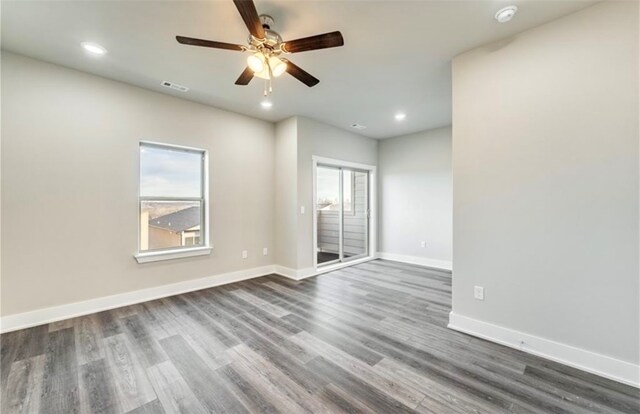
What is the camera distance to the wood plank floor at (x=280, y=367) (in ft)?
5.64

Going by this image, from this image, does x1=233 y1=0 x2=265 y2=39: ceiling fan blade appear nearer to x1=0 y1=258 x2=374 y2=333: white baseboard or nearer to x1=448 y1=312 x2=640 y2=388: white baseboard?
x1=448 y1=312 x2=640 y2=388: white baseboard

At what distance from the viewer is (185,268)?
3920mm

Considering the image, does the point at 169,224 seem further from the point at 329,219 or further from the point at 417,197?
the point at 417,197

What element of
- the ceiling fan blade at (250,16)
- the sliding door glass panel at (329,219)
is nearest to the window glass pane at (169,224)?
the sliding door glass panel at (329,219)

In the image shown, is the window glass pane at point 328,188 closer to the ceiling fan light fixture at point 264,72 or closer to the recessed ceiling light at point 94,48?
the ceiling fan light fixture at point 264,72

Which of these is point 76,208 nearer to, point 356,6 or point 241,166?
point 241,166

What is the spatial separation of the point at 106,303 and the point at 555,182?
4908 millimetres

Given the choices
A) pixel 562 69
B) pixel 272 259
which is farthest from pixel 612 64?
pixel 272 259

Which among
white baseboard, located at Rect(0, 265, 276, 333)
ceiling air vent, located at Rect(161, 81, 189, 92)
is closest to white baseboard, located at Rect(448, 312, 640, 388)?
white baseboard, located at Rect(0, 265, 276, 333)

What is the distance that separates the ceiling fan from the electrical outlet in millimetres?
2541

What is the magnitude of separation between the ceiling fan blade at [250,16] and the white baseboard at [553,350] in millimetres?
3125

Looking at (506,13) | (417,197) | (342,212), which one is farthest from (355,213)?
(506,13)

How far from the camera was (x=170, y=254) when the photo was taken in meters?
3.74

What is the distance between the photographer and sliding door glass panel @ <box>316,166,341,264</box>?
18.0 ft
